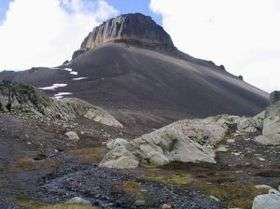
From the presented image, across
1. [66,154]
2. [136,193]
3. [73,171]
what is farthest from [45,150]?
[136,193]

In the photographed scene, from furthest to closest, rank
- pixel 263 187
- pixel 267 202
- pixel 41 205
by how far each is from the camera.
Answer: pixel 263 187
pixel 41 205
pixel 267 202

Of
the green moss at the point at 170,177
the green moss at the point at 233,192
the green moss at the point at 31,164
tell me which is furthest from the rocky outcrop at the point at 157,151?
the green moss at the point at 233,192

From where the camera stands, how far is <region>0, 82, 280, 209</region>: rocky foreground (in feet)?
170

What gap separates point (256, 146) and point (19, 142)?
4007 cm

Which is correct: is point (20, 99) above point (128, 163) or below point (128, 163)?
above

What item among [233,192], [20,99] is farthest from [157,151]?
[20,99]

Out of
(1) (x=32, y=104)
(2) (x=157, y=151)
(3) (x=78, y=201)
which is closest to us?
(3) (x=78, y=201)

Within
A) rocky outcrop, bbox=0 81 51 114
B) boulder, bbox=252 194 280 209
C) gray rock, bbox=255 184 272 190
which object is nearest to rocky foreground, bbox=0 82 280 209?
boulder, bbox=252 194 280 209

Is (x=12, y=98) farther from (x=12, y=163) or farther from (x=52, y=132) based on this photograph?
(x=12, y=163)

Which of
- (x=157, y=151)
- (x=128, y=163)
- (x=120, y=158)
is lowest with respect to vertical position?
(x=128, y=163)

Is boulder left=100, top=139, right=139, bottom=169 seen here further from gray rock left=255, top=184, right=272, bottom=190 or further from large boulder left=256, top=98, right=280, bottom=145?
large boulder left=256, top=98, right=280, bottom=145

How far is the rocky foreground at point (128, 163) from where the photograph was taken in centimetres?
5169

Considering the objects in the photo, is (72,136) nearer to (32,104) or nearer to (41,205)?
(32,104)

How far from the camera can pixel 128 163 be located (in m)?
67.1
